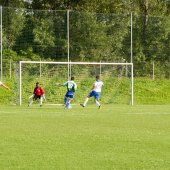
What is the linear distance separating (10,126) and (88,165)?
8.36m

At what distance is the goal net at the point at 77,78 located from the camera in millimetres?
42625

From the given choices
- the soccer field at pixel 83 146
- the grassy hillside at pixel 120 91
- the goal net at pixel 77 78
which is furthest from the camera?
the grassy hillside at pixel 120 91

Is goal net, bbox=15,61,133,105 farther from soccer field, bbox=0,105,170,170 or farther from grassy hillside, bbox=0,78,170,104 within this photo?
soccer field, bbox=0,105,170,170

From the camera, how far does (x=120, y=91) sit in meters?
46.0

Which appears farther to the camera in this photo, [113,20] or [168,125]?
[113,20]

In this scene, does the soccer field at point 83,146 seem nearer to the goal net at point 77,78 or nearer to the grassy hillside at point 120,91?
the goal net at point 77,78

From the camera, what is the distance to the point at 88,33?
48.7 m

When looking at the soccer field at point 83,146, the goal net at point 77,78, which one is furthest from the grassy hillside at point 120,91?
the soccer field at point 83,146

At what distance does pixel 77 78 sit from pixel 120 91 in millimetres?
3614

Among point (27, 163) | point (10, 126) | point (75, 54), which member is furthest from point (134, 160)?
point (75, 54)

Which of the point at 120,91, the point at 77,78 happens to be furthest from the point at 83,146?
the point at 120,91

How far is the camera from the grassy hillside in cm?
4288

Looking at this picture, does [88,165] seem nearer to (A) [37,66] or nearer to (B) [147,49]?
(A) [37,66]

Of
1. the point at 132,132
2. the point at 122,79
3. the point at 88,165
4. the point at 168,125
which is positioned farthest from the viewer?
the point at 122,79
